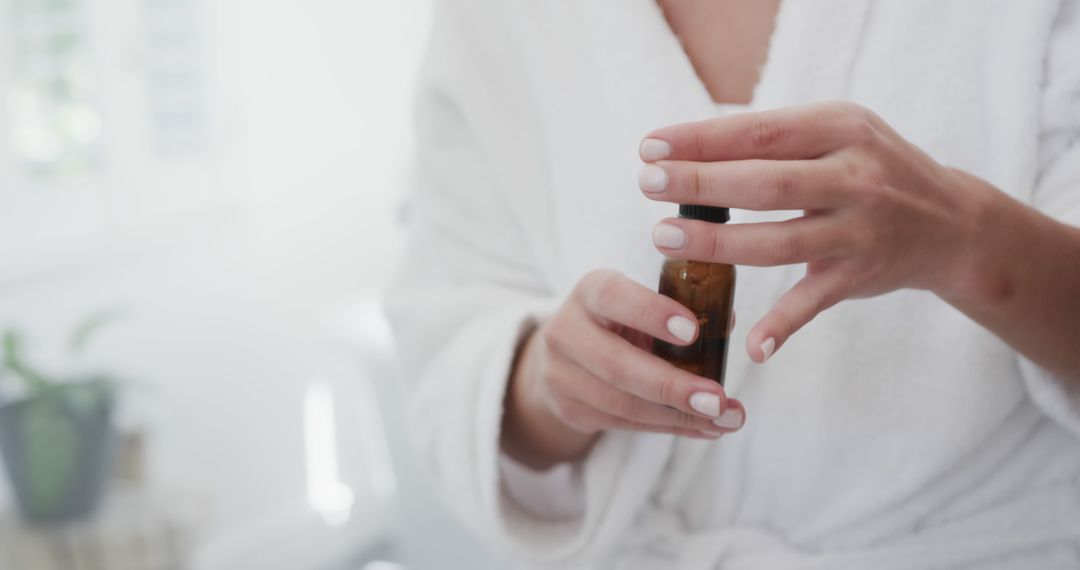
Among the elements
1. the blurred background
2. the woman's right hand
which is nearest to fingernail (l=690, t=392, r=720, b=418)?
the woman's right hand

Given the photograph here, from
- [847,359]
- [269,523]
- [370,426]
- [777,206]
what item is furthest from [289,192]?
[777,206]

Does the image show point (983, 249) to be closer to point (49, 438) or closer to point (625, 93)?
point (625, 93)

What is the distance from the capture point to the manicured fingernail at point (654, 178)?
43cm

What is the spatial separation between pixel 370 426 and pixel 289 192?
64 centimetres

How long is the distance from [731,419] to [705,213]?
0.13 meters

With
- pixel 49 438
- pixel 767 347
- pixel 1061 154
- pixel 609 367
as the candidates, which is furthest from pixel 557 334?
pixel 49 438

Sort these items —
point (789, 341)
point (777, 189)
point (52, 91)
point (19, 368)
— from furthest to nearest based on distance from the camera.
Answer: point (52, 91) → point (19, 368) → point (789, 341) → point (777, 189)

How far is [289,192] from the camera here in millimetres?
2352

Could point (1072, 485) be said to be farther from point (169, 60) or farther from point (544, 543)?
point (169, 60)

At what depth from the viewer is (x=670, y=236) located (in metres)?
0.44

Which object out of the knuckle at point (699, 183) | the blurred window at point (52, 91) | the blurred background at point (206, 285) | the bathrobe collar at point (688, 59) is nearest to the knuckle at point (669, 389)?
the knuckle at point (699, 183)

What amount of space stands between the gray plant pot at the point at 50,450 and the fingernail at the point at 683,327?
1.21 metres

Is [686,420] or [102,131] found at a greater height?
[686,420]

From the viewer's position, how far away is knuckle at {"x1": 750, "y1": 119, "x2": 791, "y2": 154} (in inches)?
16.6
